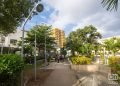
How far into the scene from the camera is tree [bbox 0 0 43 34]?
15.7 m

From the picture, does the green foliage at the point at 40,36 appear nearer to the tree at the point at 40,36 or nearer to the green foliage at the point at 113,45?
the tree at the point at 40,36

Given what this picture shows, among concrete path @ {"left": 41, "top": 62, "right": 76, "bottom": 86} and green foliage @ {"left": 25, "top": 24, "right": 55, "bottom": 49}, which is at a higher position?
green foliage @ {"left": 25, "top": 24, "right": 55, "bottom": 49}

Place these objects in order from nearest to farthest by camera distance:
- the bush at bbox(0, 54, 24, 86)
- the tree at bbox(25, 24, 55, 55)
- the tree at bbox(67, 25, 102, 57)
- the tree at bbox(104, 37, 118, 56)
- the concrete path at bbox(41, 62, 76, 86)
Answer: the bush at bbox(0, 54, 24, 86)
the concrete path at bbox(41, 62, 76, 86)
the tree at bbox(104, 37, 118, 56)
the tree at bbox(67, 25, 102, 57)
the tree at bbox(25, 24, 55, 55)

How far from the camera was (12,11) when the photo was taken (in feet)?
53.5

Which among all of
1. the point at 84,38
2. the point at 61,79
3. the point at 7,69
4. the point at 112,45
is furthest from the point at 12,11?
the point at 84,38

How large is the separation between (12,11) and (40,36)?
36.3 metres

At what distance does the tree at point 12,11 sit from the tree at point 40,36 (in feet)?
109

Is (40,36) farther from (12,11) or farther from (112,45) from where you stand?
(12,11)

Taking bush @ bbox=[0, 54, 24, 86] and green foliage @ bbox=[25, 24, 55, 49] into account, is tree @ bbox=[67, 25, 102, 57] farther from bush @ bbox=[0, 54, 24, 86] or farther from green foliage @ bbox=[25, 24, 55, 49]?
bush @ bbox=[0, 54, 24, 86]

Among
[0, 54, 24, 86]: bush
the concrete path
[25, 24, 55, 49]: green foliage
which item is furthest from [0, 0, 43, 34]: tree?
[25, 24, 55, 49]: green foliage

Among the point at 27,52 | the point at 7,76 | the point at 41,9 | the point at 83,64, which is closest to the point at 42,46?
the point at 27,52

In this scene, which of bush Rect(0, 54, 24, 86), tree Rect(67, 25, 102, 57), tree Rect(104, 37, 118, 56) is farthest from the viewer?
tree Rect(67, 25, 102, 57)

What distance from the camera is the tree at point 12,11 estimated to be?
1570 centimetres

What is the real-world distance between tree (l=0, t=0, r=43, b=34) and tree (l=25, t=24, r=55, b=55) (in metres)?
33.3
